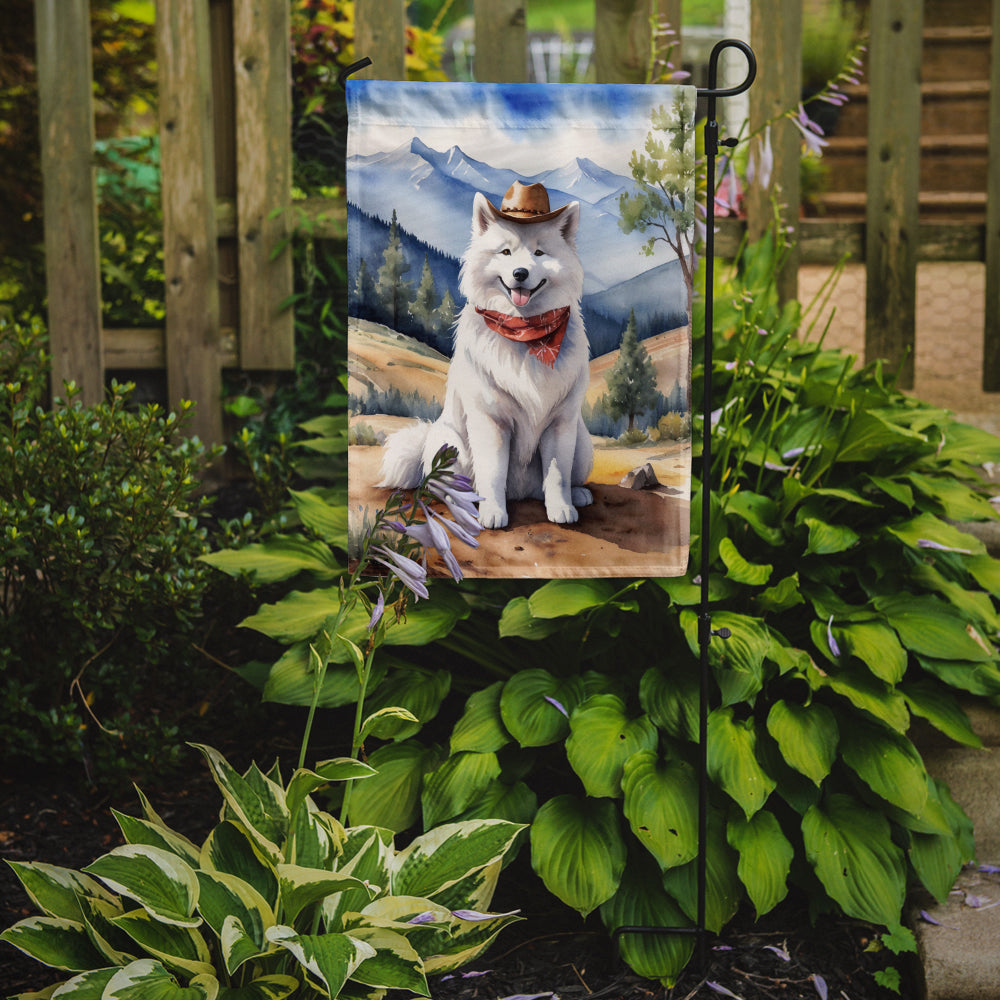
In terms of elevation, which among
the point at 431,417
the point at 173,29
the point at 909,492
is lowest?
the point at 909,492

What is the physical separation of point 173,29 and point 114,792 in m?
2.32

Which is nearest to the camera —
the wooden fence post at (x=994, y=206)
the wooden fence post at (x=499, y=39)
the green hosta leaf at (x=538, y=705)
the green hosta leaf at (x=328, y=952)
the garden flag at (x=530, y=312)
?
the green hosta leaf at (x=328, y=952)

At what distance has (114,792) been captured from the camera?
7.54 ft

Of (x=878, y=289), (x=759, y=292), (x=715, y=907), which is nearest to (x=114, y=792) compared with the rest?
(x=715, y=907)

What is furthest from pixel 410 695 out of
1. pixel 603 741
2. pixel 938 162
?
pixel 938 162

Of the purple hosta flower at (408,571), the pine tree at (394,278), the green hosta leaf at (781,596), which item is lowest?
the green hosta leaf at (781,596)

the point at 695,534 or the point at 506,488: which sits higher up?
the point at 506,488

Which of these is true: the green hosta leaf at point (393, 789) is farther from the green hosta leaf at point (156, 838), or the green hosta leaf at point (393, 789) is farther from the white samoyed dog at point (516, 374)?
the white samoyed dog at point (516, 374)

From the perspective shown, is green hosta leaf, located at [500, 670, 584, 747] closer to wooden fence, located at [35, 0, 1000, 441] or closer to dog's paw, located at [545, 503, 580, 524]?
dog's paw, located at [545, 503, 580, 524]

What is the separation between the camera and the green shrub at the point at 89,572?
2209mm

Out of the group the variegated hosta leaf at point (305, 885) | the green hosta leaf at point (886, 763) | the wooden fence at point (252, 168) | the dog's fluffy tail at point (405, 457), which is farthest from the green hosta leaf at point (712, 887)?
the wooden fence at point (252, 168)

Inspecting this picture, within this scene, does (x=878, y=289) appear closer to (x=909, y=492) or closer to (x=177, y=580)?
(x=909, y=492)

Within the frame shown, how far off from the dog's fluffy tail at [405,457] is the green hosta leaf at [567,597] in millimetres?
378

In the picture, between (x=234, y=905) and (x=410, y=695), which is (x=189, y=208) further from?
(x=234, y=905)
